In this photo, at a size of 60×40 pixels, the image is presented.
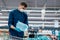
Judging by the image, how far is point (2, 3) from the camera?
7672 millimetres

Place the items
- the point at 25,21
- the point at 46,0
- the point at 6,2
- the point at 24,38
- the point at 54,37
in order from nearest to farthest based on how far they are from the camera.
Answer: the point at 24,38 < the point at 25,21 < the point at 54,37 < the point at 46,0 < the point at 6,2

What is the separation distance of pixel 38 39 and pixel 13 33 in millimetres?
357

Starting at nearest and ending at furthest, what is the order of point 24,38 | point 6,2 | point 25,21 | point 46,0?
point 24,38
point 25,21
point 46,0
point 6,2

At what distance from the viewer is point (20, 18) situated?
235cm

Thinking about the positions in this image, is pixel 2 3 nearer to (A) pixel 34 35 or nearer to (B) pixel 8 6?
(B) pixel 8 6

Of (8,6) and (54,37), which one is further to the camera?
(8,6)

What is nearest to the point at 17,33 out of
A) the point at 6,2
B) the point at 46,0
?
the point at 46,0

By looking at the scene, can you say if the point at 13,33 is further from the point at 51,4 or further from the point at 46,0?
the point at 51,4

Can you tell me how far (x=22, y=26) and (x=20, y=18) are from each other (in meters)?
0.13

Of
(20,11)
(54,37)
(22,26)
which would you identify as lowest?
(54,37)

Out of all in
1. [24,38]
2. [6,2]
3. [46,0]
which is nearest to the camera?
[24,38]

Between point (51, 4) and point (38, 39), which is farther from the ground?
point (51, 4)

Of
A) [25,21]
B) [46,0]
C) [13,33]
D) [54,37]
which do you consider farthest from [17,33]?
[46,0]

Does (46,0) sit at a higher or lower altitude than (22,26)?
higher
